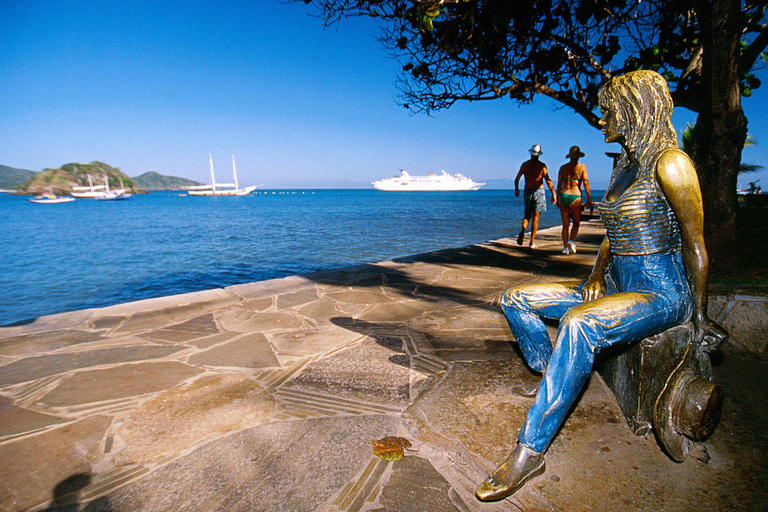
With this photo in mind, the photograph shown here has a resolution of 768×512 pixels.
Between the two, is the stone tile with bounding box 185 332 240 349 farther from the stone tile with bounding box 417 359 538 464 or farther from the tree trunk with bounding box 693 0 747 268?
the tree trunk with bounding box 693 0 747 268

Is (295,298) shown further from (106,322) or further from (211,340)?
(106,322)

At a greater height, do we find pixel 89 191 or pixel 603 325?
pixel 89 191

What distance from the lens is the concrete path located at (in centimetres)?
145

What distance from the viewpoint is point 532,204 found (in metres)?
7.08

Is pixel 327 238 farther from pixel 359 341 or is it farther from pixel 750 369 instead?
pixel 750 369

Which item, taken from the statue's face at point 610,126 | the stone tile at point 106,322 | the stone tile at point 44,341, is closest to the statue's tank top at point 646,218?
the statue's face at point 610,126

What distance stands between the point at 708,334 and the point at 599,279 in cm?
52

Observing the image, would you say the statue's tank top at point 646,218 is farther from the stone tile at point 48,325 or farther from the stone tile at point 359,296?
the stone tile at point 48,325

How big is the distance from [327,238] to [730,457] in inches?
624

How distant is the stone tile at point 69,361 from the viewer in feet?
8.14

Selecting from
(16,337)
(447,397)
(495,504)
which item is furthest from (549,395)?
(16,337)

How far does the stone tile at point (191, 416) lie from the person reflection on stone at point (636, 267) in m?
1.34

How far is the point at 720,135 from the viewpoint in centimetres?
350

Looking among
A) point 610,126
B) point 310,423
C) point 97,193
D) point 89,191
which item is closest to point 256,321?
point 310,423
